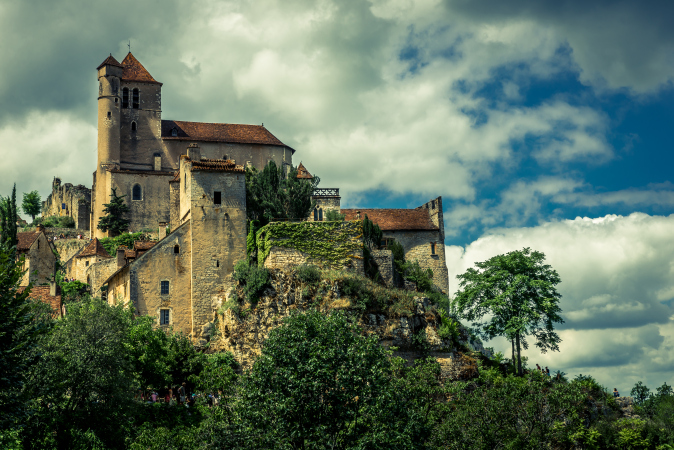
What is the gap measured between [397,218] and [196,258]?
70.1 feet

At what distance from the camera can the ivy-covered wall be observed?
51.8 metres

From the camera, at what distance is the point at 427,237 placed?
66.4 metres

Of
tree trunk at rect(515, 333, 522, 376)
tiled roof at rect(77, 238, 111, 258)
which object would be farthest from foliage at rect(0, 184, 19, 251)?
tree trunk at rect(515, 333, 522, 376)

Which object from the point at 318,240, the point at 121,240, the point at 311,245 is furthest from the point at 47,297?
the point at 121,240

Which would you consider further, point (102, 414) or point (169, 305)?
point (169, 305)

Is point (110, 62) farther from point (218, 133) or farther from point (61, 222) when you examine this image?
point (61, 222)

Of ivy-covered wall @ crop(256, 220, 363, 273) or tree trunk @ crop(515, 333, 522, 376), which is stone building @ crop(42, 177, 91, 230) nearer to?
ivy-covered wall @ crop(256, 220, 363, 273)

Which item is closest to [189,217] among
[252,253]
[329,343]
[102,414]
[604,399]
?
[252,253]

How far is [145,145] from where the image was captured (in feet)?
278

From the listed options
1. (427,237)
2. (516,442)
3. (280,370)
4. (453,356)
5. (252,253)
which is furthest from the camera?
(427,237)

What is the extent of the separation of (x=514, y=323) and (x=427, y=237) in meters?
17.7

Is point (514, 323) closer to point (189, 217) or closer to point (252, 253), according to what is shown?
point (252, 253)

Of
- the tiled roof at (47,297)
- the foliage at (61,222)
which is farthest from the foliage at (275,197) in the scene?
the foliage at (61,222)

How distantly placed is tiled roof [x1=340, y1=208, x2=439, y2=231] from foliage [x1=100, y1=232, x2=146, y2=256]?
22487 mm
